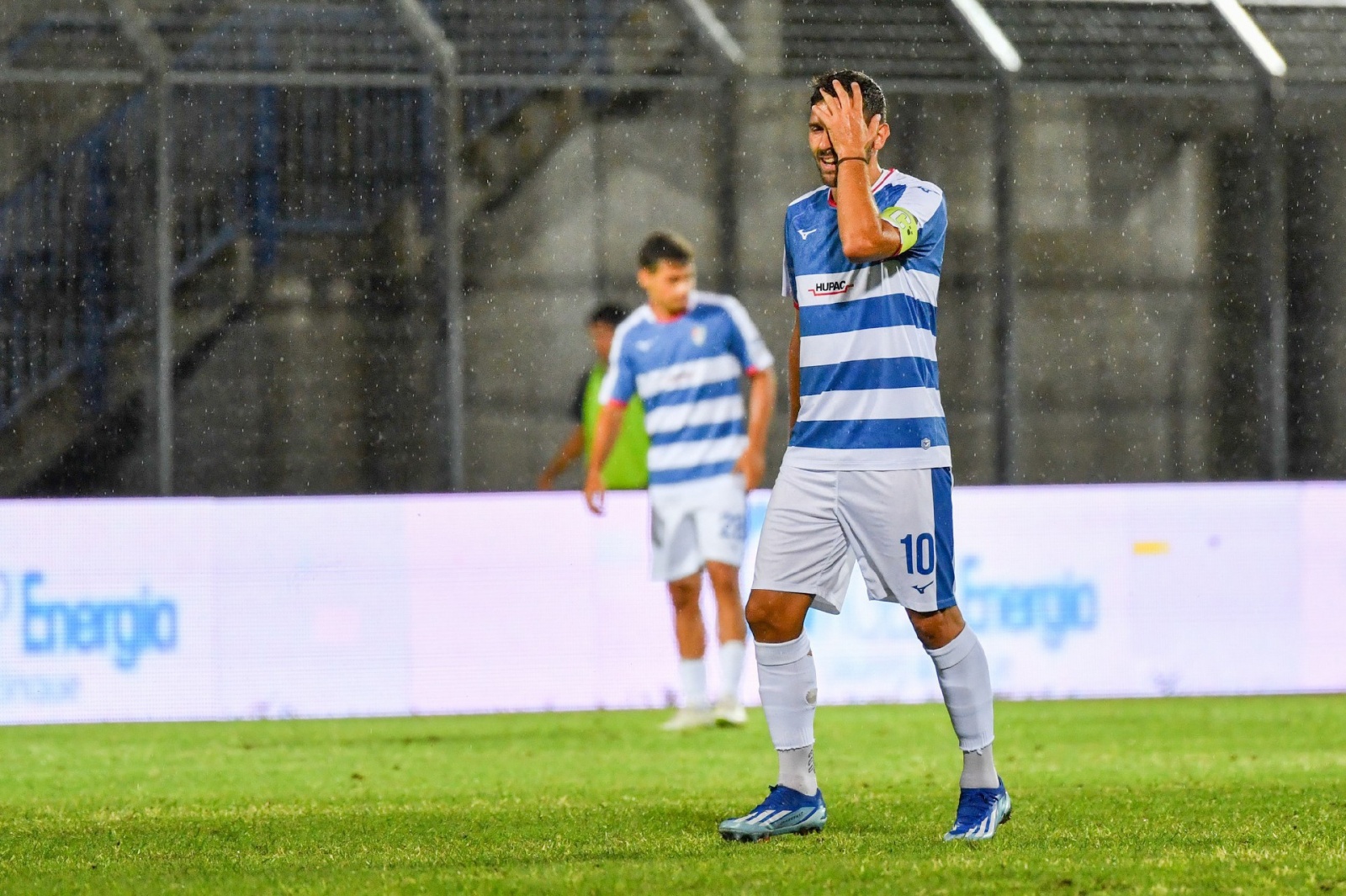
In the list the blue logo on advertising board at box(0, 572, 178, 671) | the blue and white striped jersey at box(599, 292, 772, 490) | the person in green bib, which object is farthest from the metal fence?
the blue and white striped jersey at box(599, 292, 772, 490)

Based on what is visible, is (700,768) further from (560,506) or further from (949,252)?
(949,252)

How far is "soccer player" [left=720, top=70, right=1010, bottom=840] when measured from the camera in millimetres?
3930

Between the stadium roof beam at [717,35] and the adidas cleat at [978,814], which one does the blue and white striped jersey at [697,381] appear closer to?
the stadium roof beam at [717,35]

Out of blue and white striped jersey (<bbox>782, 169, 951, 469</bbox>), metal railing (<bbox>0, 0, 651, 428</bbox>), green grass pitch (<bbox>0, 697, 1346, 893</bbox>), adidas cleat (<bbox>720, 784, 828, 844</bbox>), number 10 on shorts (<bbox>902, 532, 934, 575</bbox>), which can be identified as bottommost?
green grass pitch (<bbox>0, 697, 1346, 893</bbox>)

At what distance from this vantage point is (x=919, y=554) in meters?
3.92

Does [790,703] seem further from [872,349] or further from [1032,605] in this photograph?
[1032,605]

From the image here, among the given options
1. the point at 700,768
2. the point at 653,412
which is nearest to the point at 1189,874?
the point at 700,768

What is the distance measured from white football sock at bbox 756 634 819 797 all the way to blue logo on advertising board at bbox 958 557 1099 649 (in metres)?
4.05

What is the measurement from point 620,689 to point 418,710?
0.80m

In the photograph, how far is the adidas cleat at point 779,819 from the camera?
3.98 m

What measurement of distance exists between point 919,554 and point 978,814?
54 cm

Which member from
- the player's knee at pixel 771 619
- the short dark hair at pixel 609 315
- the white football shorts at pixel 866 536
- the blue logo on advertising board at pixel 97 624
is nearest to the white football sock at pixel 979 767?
the white football shorts at pixel 866 536

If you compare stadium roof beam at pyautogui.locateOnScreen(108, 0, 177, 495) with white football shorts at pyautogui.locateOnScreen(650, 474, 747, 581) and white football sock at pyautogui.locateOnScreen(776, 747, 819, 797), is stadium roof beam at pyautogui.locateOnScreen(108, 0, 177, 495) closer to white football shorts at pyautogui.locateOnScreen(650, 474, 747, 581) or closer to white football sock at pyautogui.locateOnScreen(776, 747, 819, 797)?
white football shorts at pyautogui.locateOnScreen(650, 474, 747, 581)

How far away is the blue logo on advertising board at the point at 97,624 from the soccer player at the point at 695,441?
1761 millimetres
